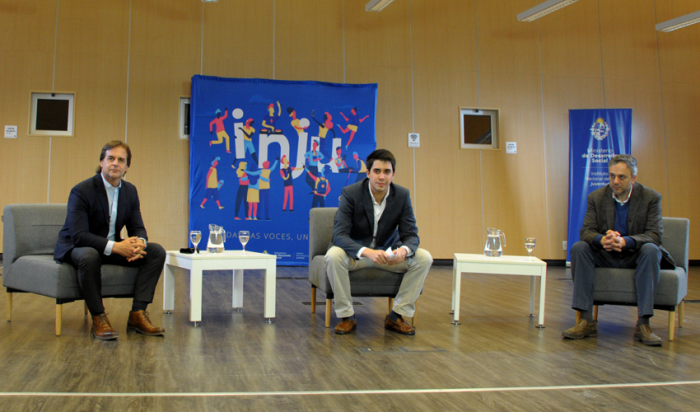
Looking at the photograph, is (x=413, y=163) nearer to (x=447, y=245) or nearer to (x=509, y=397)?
(x=447, y=245)

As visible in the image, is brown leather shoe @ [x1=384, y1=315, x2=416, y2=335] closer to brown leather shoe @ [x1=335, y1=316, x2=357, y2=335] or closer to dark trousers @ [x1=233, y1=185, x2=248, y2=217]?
brown leather shoe @ [x1=335, y1=316, x2=357, y2=335]

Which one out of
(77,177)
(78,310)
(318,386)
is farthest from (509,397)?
(77,177)

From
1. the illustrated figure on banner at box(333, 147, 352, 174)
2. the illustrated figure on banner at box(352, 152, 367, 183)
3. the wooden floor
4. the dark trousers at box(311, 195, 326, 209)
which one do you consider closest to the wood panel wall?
the illustrated figure on banner at box(352, 152, 367, 183)

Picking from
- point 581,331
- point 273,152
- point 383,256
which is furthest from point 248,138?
point 581,331

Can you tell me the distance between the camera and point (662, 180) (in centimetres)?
816

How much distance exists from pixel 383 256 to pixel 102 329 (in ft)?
4.93

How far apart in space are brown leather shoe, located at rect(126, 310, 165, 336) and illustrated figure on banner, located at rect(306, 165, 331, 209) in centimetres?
447

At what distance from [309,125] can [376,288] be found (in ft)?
14.8

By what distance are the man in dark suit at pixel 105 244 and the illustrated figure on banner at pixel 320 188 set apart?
13.9ft

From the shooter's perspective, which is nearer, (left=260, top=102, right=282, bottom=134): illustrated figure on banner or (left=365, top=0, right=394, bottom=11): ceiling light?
(left=365, top=0, right=394, bottom=11): ceiling light

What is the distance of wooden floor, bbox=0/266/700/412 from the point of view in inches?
75.6

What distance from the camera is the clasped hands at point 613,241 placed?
309cm

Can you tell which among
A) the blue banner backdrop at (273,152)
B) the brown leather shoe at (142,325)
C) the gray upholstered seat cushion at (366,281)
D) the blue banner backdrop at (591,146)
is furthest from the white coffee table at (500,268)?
the blue banner backdrop at (591,146)

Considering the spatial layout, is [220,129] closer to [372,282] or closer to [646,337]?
[372,282]
